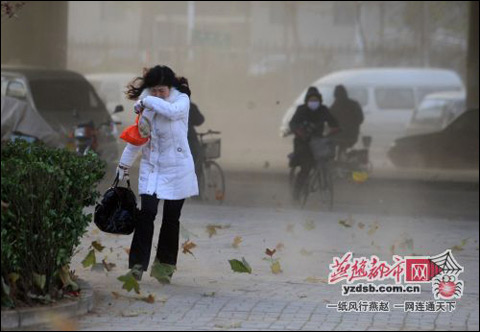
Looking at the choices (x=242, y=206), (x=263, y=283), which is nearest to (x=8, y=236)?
(x=263, y=283)

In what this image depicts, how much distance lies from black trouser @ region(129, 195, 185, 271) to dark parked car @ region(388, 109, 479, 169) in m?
16.5

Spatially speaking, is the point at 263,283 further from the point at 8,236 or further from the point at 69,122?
the point at 69,122

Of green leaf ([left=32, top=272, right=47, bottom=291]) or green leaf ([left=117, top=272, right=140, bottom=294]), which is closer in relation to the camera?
green leaf ([left=32, top=272, right=47, bottom=291])

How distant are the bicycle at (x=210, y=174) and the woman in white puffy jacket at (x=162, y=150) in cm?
755

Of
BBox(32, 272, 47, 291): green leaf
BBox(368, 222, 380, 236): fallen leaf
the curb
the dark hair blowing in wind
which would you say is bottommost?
BBox(368, 222, 380, 236): fallen leaf

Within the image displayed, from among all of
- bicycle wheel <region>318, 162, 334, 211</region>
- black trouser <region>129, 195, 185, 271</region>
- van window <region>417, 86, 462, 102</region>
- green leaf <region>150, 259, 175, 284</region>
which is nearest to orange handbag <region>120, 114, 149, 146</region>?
black trouser <region>129, 195, 185, 271</region>

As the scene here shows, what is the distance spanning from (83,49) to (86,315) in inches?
1448

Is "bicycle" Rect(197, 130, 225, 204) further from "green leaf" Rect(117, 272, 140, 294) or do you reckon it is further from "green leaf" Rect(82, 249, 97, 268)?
"green leaf" Rect(117, 272, 140, 294)

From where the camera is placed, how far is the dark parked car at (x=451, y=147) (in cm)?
2508

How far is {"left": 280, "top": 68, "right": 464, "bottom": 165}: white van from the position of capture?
3266 centimetres

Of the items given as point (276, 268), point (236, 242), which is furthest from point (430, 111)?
point (276, 268)

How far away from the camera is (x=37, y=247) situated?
7.41 m

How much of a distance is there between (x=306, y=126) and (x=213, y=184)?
5.12 ft

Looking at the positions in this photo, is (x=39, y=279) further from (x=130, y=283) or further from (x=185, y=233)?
(x=185, y=233)
